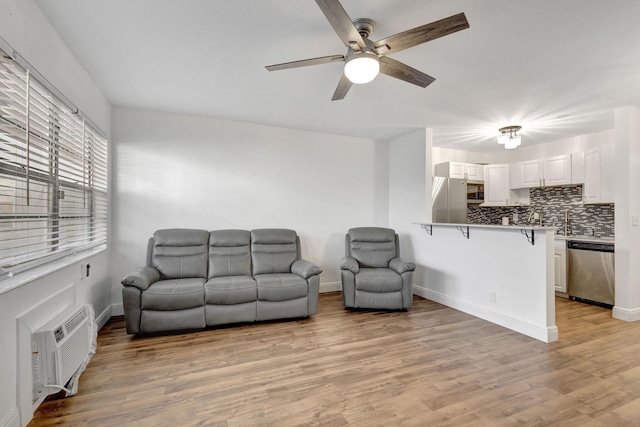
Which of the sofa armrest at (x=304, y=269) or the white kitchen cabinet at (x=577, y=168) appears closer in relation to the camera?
the sofa armrest at (x=304, y=269)

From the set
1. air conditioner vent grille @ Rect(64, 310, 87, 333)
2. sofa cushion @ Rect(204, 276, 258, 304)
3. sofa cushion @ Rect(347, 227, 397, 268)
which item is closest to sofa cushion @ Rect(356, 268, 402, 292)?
sofa cushion @ Rect(347, 227, 397, 268)

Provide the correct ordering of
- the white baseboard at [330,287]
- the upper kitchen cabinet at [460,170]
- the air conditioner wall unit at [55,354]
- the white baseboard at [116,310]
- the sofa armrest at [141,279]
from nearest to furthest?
the air conditioner wall unit at [55,354] → the sofa armrest at [141,279] → the white baseboard at [116,310] → the white baseboard at [330,287] → the upper kitchen cabinet at [460,170]

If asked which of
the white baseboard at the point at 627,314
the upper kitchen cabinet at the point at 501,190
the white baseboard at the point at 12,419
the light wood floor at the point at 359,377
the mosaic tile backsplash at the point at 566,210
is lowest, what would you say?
the light wood floor at the point at 359,377

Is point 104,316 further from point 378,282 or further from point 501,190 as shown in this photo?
point 501,190

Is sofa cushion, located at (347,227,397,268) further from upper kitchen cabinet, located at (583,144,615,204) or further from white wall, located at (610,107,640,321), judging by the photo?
upper kitchen cabinet, located at (583,144,615,204)

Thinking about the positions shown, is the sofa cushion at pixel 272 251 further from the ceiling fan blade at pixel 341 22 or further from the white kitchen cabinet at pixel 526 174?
the white kitchen cabinet at pixel 526 174

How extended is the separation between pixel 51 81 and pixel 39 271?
1329 millimetres

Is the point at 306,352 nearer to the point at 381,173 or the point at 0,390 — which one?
the point at 0,390

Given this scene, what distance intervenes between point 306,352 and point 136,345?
1.57 meters

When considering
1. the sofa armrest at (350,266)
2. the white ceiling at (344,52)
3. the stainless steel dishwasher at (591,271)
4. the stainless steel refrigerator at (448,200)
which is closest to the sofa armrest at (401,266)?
the sofa armrest at (350,266)

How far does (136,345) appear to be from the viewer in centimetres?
264

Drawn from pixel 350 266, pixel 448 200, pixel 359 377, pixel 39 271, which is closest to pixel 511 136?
pixel 448 200

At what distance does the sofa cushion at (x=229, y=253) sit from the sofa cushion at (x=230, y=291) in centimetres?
27

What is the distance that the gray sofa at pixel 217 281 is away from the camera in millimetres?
2789
